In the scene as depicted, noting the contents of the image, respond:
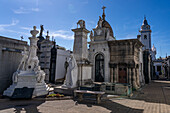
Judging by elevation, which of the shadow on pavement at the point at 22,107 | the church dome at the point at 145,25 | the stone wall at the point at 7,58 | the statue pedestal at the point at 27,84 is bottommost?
the shadow on pavement at the point at 22,107

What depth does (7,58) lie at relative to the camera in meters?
9.92

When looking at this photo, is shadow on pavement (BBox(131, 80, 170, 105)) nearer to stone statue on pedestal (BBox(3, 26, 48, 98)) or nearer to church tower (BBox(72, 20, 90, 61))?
church tower (BBox(72, 20, 90, 61))

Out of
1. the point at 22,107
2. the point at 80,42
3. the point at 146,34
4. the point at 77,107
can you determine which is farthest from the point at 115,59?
the point at 146,34

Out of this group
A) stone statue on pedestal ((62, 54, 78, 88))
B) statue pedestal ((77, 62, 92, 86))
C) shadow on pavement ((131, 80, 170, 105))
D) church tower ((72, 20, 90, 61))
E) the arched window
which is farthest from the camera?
the arched window

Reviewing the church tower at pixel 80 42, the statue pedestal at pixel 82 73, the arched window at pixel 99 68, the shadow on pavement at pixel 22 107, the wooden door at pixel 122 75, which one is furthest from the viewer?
the arched window at pixel 99 68

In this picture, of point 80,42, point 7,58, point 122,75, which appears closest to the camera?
point 80,42

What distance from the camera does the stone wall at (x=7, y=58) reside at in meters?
9.59

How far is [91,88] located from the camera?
7.52 m

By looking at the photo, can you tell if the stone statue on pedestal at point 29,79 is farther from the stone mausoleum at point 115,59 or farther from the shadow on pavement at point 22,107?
the stone mausoleum at point 115,59

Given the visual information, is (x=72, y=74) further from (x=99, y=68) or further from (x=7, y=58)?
(x=99, y=68)

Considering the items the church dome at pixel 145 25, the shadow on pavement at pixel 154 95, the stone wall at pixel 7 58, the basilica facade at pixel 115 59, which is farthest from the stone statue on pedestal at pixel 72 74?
the church dome at pixel 145 25

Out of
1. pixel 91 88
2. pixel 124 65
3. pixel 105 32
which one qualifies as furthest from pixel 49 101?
pixel 105 32

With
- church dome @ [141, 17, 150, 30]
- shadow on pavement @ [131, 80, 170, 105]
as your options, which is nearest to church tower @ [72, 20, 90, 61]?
shadow on pavement @ [131, 80, 170, 105]

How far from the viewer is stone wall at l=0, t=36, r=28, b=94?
9.59 metres
